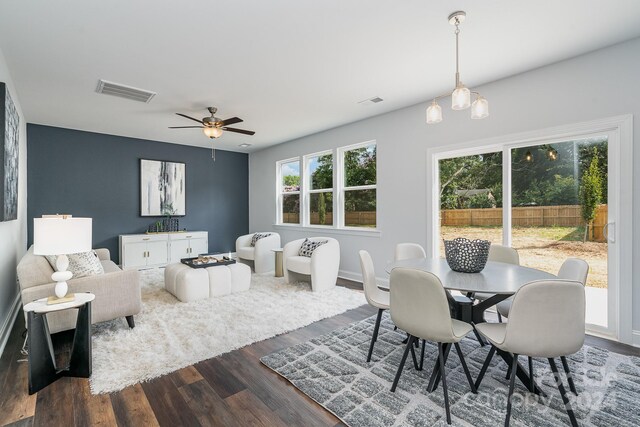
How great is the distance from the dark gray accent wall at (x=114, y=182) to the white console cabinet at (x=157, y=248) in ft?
1.46

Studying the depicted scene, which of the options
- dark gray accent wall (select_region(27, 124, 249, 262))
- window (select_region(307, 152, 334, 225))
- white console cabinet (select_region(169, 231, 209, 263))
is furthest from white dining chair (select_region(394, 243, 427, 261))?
dark gray accent wall (select_region(27, 124, 249, 262))

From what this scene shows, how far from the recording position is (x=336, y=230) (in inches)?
217

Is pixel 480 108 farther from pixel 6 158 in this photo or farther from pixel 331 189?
pixel 6 158

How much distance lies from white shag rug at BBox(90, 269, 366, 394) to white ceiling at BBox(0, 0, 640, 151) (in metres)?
2.66

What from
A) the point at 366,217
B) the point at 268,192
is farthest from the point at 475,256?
the point at 268,192

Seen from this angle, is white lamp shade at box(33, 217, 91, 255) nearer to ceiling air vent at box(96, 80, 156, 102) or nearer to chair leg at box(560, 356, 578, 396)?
ceiling air vent at box(96, 80, 156, 102)

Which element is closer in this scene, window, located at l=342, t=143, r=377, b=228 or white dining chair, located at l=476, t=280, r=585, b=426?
white dining chair, located at l=476, t=280, r=585, b=426

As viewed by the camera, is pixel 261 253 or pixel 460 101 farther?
pixel 261 253

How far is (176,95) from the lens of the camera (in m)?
3.85

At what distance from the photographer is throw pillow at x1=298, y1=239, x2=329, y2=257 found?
15.8 ft

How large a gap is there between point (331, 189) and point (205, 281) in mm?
2791

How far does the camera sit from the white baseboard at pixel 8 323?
2.64m

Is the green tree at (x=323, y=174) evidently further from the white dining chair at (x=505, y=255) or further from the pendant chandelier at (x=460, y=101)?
the pendant chandelier at (x=460, y=101)

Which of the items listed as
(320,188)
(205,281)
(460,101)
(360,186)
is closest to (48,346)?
(205,281)
